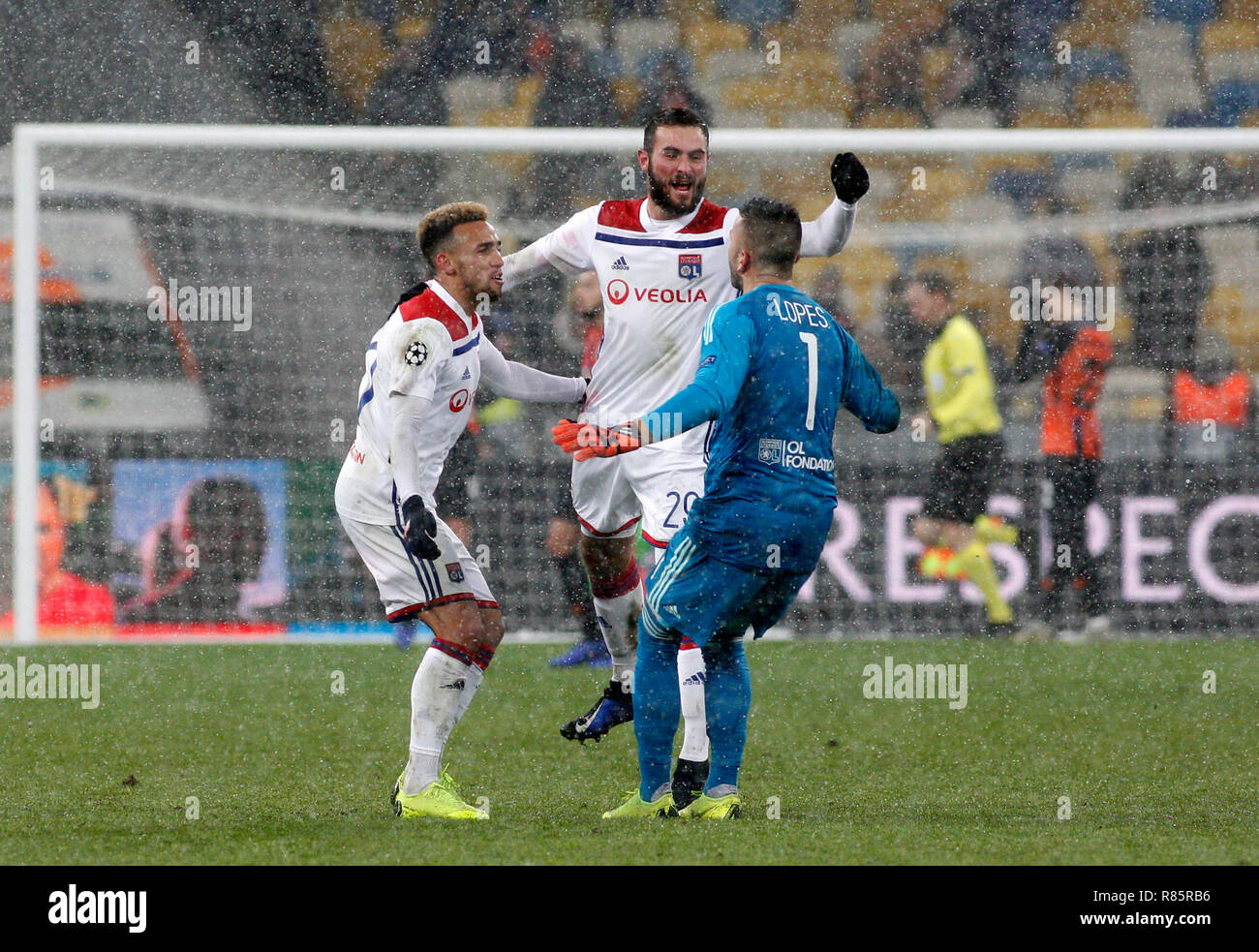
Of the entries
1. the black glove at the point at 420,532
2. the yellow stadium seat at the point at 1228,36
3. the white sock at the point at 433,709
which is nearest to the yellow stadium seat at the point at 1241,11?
the yellow stadium seat at the point at 1228,36

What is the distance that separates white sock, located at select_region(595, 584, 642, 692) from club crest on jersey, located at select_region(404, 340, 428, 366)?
1411mm

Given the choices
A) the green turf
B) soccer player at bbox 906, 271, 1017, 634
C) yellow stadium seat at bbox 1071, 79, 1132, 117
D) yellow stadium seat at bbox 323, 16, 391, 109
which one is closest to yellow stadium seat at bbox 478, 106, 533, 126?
yellow stadium seat at bbox 323, 16, 391, 109

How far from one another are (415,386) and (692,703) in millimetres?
1235

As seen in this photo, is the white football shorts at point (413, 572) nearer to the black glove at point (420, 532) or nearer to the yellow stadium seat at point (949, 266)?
the black glove at point (420, 532)

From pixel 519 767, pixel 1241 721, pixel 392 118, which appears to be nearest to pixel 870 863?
pixel 519 767

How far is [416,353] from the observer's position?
15.7 feet

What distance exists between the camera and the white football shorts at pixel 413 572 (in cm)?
488

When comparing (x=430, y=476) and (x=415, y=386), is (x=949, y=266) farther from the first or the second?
(x=415, y=386)

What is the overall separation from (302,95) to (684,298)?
8164mm

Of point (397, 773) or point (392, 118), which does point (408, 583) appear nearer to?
point (397, 773)

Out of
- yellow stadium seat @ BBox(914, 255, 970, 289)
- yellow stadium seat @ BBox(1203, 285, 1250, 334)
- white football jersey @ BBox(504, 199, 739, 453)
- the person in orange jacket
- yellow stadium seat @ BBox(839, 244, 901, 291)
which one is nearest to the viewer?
white football jersey @ BBox(504, 199, 739, 453)

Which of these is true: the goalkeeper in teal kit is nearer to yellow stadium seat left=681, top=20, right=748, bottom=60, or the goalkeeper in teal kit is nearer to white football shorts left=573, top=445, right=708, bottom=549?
white football shorts left=573, top=445, right=708, bottom=549

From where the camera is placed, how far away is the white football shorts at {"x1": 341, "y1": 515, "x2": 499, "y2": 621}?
4.88m

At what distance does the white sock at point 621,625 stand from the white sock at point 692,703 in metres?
0.73
